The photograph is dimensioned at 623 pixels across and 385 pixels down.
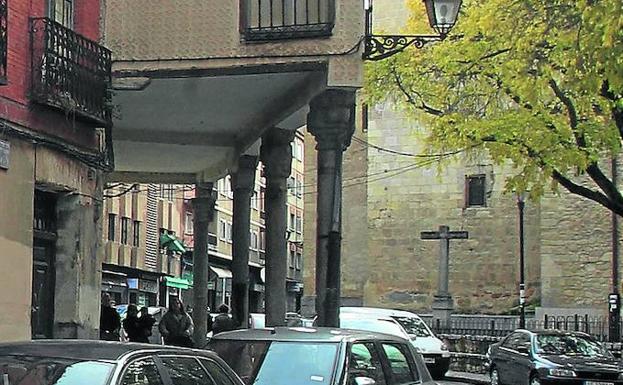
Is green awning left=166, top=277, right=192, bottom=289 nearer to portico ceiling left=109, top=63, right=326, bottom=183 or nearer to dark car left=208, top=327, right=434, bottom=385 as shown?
portico ceiling left=109, top=63, right=326, bottom=183

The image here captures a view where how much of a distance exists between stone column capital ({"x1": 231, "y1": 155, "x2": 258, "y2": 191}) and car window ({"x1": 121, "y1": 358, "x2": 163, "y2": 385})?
1520 centimetres

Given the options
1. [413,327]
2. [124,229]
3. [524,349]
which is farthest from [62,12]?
[124,229]

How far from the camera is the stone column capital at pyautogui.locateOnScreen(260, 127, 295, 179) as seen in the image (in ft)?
64.4

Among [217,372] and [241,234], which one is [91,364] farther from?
[241,234]

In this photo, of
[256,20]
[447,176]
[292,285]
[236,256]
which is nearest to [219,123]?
[236,256]

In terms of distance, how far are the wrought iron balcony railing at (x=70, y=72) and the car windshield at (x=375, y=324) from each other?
34.6ft

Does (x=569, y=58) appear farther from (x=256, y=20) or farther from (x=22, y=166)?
(x=22, y=166)

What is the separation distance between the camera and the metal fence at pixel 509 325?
33406mm

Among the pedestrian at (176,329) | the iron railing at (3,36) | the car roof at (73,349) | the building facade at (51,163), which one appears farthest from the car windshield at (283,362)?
the pedestrian at (176,329)

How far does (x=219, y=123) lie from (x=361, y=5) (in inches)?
247

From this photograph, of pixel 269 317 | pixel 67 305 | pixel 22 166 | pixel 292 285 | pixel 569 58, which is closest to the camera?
pixel 22 166

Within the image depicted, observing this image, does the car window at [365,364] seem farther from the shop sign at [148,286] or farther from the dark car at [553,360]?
the shop sign at [148,286]

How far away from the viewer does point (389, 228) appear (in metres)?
43.9

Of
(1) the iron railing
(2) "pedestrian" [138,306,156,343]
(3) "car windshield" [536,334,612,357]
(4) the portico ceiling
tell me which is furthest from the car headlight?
(1) the iron railing
